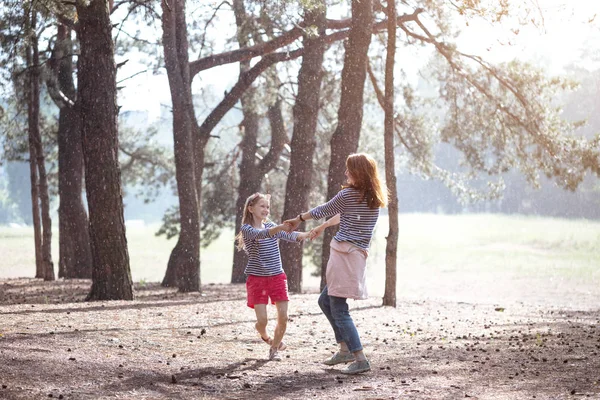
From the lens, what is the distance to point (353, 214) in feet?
23.8

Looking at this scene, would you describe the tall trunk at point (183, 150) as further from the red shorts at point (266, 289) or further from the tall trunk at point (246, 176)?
the red shorts at point (266, 289)

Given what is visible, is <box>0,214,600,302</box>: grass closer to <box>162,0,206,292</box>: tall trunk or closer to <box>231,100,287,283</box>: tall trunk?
<box>231,100,287,283</box>: tall trunk

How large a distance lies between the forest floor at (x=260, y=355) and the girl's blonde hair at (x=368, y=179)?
Answer: 1.62 metres

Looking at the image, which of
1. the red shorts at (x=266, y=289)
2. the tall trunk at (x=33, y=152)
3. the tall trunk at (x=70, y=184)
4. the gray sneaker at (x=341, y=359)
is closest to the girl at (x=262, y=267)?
the red shorts at (x=266, y=289)

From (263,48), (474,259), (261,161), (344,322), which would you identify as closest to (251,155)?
(261,161)

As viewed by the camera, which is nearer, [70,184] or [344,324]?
[344,324]

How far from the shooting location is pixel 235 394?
6.61 meters

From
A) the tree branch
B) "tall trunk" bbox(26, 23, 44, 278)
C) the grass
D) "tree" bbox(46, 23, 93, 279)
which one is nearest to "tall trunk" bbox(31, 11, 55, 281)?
"tall trunk" bbox(26, 23, 44, 278)

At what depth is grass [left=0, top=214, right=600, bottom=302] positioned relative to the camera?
38781 millimetres

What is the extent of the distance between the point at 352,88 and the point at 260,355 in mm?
7477

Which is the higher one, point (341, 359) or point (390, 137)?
point (390, 137)

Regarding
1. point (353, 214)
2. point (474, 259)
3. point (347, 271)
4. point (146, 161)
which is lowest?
point (474, 259)

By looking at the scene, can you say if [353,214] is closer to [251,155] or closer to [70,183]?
[70,183]

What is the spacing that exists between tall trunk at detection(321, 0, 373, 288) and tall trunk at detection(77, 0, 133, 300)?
4.54 meters
